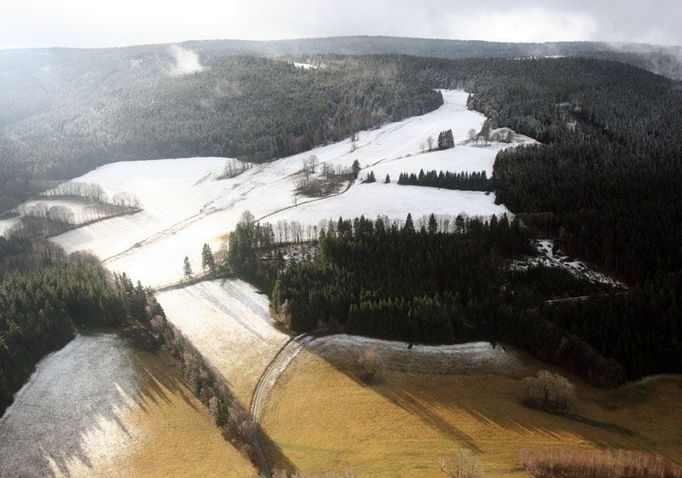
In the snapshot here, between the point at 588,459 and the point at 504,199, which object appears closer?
the point at 588,459

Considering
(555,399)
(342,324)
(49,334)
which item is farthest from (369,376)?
(49,334)

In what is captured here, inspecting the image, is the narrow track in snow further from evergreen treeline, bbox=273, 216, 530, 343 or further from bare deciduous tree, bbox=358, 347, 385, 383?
bare deciduous tree, bbox=358, 347, 385, 383

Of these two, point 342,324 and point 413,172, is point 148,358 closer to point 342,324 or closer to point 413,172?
point 342,324

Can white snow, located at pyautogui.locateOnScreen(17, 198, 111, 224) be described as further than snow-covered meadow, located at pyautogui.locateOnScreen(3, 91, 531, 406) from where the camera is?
Yes

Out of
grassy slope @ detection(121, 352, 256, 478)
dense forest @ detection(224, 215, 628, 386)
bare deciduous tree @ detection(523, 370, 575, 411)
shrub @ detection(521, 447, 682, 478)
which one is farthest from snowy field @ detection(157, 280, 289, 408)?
bare deciduous tree @ detection(523, 370, 575, 411)

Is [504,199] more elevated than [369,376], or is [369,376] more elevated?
[504,199]

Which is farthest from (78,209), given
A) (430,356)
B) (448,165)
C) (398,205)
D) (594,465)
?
(594,465)

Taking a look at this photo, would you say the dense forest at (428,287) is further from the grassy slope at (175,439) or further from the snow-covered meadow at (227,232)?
the grassy slope at (175,439)
